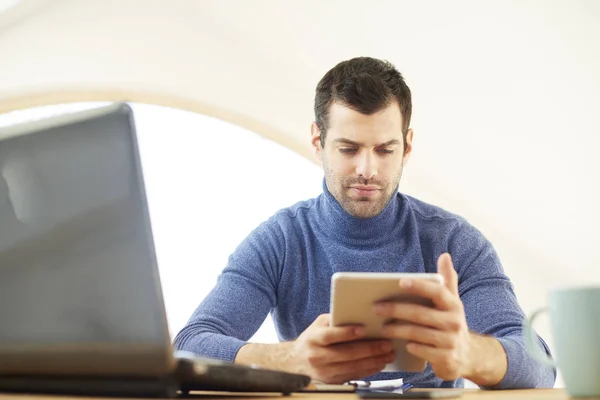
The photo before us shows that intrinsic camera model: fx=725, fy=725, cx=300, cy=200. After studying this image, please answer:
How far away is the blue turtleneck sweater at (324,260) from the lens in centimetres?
157

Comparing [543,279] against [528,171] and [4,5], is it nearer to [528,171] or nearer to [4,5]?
[528,171]

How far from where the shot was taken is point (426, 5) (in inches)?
127

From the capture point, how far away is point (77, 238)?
608 millimetres

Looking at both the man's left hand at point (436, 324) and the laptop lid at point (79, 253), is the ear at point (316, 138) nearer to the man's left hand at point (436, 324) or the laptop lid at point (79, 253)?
the man's left hand at point (436, 324)

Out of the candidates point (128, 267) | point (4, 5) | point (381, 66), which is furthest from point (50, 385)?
point (4, 5)

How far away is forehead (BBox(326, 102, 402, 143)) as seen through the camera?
1.78 m

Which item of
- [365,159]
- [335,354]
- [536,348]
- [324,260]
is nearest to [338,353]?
[335,354]

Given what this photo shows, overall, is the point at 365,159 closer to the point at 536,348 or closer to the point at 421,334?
the point at 421,334

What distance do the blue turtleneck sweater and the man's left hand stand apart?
445mm

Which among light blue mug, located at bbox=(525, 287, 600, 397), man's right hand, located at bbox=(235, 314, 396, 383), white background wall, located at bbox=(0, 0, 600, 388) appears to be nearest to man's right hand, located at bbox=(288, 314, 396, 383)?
man's right hand, located at bbox=(235, 314, 396, 383)

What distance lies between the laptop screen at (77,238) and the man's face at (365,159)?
1.19 meters

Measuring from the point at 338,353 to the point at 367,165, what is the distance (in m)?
0.78

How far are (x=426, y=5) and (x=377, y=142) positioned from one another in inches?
65.6

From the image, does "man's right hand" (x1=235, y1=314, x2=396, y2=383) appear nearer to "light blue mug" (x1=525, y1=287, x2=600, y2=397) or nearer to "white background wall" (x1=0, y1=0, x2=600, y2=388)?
"light blue mug" (x1=525, y1=287, x2=600, y2=397)
